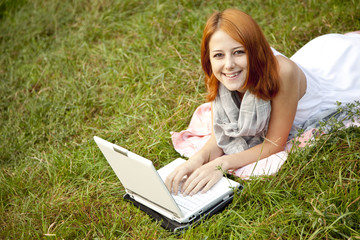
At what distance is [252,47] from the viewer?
255 cm

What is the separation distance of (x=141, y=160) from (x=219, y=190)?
0.68 m

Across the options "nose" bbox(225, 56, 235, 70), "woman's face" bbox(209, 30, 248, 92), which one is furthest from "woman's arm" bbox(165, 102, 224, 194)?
"nose" bbox(225, 56, 235, 70)

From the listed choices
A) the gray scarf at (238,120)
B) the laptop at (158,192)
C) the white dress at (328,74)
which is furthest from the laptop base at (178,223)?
the white dress at (328,74)

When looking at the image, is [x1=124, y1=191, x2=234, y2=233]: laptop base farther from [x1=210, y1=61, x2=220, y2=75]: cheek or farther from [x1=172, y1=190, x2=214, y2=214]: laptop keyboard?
[x1=210, y1=61, x2=220, y2=75]: cheek

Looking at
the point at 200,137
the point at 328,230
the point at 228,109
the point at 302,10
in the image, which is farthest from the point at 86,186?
the point at 302,10

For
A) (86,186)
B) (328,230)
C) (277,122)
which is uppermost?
(277,122)

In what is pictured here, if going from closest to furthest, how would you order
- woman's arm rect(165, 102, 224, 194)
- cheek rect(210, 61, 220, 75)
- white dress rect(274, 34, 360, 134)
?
cheek rect(210, 61, 220, 75) < woman's arm rect(165, 102, 224, 194) < white dress rect(274, 34, 360, 134)

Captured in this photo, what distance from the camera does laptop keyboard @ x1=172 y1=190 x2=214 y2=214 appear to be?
2.61 metres

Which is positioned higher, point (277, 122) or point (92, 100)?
point (277, 122)

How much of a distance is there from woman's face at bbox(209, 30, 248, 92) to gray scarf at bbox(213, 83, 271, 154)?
20 cm

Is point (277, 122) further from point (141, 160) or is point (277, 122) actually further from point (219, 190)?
point (141, 160)

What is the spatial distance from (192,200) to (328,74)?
154cm

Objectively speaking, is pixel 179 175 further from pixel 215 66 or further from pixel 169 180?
pixel 215 66

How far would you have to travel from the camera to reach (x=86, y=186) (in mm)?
3264
